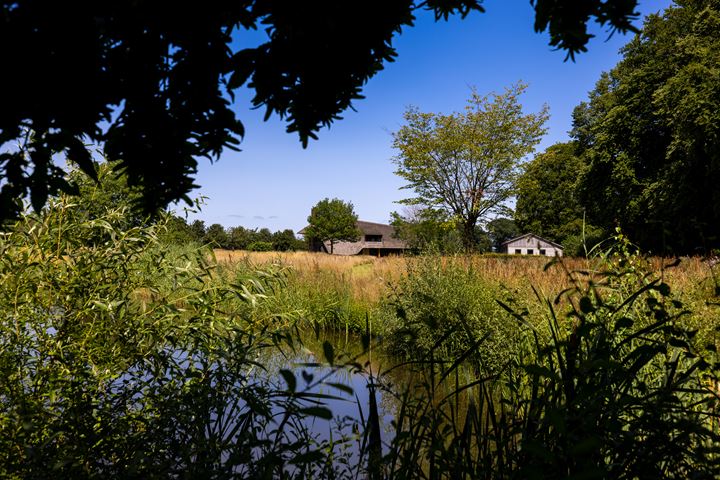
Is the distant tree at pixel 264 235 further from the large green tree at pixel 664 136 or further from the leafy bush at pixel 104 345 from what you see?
the leafy bush at pixel 104 345

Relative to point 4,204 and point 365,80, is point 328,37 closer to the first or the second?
point 365,80

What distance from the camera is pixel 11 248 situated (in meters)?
2.72

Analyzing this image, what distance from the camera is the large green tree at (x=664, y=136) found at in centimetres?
1755

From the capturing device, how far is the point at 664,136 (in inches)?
878

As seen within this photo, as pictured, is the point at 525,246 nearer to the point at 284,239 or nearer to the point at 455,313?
the point at 284,239

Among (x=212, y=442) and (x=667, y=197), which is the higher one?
(x=667, y=197)

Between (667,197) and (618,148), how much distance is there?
170 inches

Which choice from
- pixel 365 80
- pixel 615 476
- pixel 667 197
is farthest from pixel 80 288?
pixel 667 197

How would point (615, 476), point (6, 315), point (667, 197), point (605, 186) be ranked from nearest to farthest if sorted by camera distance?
point (615, 476), point (6, 315), point (667, 197), point (605, 186)

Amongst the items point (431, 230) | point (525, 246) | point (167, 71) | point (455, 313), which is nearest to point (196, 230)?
point (431, 230)

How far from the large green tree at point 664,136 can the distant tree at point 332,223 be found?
129ft

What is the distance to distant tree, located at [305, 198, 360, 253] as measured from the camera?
6212cm

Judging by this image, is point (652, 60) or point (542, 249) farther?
point (542, 249)

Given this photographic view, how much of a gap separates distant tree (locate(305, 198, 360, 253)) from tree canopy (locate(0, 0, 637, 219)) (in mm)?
60522
